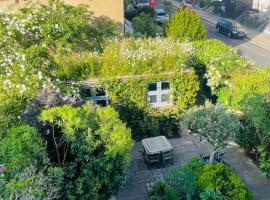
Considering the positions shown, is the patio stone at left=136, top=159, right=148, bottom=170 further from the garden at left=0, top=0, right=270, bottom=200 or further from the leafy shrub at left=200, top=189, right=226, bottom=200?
the leafy shrub at left=200, top=189, right=226, bottom=200

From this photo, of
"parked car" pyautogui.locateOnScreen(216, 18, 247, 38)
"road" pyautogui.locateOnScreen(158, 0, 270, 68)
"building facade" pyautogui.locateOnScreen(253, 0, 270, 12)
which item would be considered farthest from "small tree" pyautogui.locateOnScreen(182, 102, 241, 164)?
"building facade" pyautogui.locateOnScreen(253, 0, 270, 12)

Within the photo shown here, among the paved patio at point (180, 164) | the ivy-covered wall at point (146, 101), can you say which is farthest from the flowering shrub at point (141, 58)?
the paved patio at point (180, 164)

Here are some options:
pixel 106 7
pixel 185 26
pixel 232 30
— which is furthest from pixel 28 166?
pixel 232 30

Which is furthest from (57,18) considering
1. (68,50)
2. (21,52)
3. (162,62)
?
(162,62)

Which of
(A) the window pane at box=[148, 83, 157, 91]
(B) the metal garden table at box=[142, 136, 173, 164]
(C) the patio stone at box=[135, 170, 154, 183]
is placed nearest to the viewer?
(C) the patio stone at box=[135, 170, 154, 183]

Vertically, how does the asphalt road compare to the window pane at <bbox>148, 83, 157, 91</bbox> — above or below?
below
